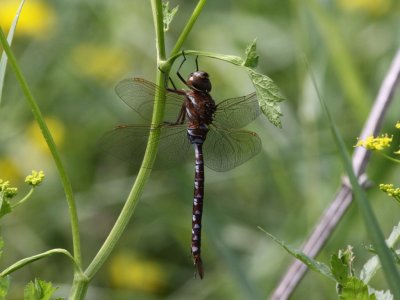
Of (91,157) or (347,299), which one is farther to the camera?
(91,157)

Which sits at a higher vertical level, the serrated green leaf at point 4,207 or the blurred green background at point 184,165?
the serrated green leaf at point 4,207

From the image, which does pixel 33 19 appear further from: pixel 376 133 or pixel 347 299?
pixel 347 299

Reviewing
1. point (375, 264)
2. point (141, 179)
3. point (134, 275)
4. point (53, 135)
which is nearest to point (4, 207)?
point (141, 179)

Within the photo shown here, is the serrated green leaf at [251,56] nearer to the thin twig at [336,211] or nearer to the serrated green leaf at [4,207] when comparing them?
the serrated green leaf at [4,207]

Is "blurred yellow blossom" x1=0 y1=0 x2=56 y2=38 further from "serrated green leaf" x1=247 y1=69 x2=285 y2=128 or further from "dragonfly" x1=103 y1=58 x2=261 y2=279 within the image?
"serrated green leaf" x1=247 y1=69 x2=285 y2=128

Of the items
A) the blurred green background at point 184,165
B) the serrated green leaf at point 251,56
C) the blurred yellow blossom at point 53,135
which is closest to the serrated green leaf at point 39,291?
the serrated green leaf at point 251,56

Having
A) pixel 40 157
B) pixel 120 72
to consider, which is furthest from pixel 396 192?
pixel 120 72

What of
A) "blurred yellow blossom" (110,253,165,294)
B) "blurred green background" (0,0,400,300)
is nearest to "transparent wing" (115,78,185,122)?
"blurred green background" (0,0,400,300)
